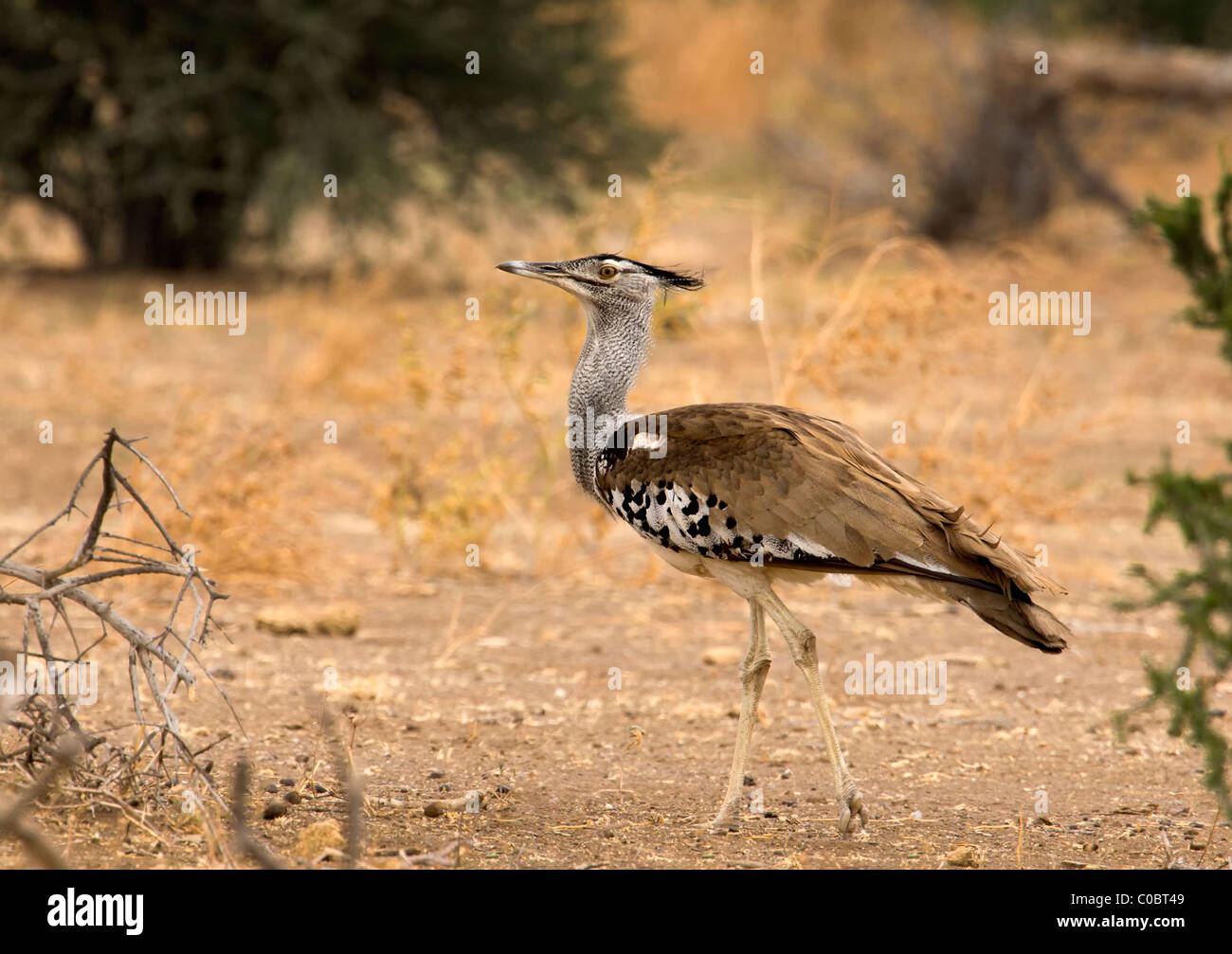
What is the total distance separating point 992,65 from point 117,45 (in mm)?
7483

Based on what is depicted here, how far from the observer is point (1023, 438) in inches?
371

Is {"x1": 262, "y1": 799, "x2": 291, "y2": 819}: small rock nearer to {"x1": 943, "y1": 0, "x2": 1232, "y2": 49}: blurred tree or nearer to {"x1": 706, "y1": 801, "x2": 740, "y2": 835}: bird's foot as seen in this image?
{"x1": 706, "y1": 801, "x2": 740, "y2": 835}: bird's foot

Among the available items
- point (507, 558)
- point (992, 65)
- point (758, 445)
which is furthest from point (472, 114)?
point (758, 445)

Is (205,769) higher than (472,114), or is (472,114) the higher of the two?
(472,114)

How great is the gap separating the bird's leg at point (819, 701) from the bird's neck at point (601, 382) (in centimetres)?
67

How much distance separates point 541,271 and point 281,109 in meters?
8.37

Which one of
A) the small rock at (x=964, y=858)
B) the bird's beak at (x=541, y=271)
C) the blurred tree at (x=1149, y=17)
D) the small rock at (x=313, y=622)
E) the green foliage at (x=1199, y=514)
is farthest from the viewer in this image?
the blurred tree at (x=1149, y=17)

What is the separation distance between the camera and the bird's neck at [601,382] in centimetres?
459

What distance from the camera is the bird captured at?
401 centimetres

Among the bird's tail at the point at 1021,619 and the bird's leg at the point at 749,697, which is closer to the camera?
the bird's tail at the point at 1021,619

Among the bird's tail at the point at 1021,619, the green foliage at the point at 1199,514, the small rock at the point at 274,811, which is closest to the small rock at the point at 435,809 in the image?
the small rock at the point at 274,811

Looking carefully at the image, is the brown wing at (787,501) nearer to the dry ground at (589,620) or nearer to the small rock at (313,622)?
the dry ground at (589,620)
